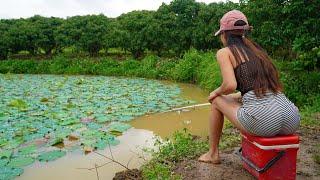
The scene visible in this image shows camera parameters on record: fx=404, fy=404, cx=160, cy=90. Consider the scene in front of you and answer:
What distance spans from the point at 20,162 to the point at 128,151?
53.7 inches

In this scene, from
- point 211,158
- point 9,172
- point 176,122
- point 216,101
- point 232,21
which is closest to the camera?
point 232,21

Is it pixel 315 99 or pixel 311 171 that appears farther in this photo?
pixel 315 99

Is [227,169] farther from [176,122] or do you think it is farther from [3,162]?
[176,122]

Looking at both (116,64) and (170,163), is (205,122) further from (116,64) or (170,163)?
(116,64)

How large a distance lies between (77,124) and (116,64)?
10.5 metres

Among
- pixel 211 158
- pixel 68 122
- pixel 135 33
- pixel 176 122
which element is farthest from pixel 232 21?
pixel 135 33

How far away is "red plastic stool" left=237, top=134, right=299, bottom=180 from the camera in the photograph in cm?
327

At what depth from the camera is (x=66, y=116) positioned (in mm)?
7414

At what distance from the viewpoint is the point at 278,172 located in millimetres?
3383

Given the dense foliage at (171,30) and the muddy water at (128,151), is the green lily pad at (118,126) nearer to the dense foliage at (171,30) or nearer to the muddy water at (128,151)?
the muddy water at (128,151)

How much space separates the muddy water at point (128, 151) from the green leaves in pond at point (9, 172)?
0.22 ft

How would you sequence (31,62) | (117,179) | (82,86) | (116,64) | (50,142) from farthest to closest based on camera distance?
(31,62) < (116,64) < (82,86) < (50,142) < (117,179)

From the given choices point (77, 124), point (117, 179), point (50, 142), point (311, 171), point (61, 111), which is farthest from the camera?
point (61, 111)

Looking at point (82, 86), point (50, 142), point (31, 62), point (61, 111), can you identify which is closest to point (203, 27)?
point (82, 86)
